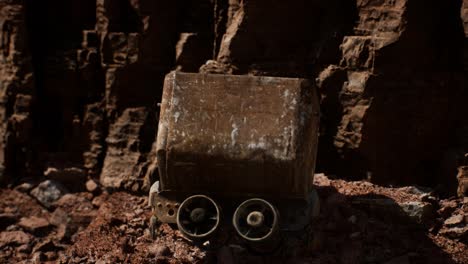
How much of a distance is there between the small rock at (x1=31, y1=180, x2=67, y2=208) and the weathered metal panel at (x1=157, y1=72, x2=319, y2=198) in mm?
5675

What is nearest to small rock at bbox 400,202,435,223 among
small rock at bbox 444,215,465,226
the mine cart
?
small rock at bbox 444,215,465,226

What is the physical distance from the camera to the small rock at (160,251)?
33.0 ft

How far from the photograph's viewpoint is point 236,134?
8398 millimetres

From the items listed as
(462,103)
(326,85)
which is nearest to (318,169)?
(326,85)

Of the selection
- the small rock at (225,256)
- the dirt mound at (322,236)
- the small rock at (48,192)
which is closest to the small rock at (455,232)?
the dirt mound at (322,236)

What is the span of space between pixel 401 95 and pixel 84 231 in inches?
246

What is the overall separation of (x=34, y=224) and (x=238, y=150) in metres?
6.17

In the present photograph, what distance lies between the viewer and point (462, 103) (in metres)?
11.9

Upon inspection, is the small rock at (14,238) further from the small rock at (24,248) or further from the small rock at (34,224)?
the small rock at (34,224)

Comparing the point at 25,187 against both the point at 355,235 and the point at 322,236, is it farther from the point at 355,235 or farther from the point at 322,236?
the point at 355,235

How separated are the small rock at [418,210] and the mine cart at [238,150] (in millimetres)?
1959

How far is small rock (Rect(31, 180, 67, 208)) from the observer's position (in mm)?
13562

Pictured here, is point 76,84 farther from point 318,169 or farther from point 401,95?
point 401,95

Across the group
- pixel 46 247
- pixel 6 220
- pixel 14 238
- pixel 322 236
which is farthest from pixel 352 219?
pixel 6 220
